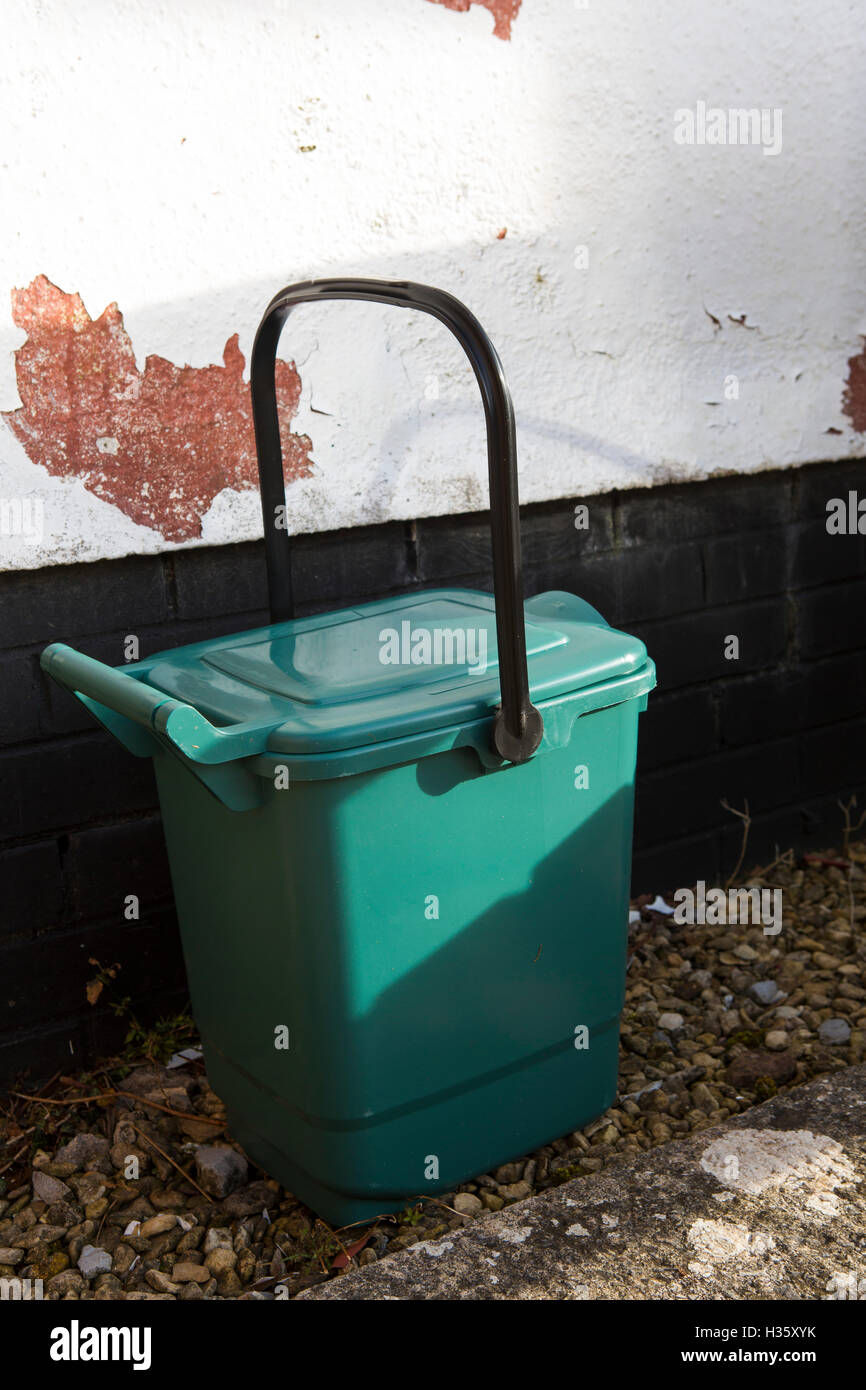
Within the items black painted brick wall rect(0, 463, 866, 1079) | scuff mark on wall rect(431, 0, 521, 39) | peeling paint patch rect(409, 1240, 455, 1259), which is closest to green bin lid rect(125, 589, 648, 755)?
black painted brick wall rect(0, 463, 866, 1079)

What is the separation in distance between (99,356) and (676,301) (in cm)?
128

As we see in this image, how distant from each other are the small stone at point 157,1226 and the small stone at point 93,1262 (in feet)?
0.21

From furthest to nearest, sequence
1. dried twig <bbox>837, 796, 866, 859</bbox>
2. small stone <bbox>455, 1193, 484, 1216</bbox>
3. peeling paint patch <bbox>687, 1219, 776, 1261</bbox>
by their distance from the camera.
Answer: dried twig <bbox>837, 796, 866, 859</bbox> < small stone <bbox>455, 1193, 484, 1216</bbox> < peeling paint patch <bbox>687, 1219, 776, 1261</bbox>

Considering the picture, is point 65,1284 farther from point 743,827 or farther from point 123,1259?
point 743,827

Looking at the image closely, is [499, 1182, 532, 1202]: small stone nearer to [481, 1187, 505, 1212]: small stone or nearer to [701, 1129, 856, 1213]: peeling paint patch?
[481, 1187, 505, 1212]: small stone

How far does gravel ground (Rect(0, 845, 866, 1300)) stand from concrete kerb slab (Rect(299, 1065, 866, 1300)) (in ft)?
0.55

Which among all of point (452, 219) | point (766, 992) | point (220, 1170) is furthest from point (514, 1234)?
point (452, 219)

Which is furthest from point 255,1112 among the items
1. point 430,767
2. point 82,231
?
point 82,231

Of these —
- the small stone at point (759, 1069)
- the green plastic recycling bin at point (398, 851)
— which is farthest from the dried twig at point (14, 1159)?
the small stone at point (759, 1069)

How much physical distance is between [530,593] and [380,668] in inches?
Result: 36.5

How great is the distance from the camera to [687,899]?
9.80ft

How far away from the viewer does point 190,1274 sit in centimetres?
185

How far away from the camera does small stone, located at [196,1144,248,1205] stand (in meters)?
2.03

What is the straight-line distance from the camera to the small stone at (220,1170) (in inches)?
80.0
